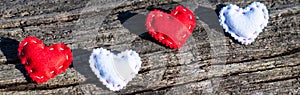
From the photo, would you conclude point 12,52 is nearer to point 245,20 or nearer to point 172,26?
point 172,26

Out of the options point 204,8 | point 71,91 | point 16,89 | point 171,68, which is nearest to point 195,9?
point 204,8

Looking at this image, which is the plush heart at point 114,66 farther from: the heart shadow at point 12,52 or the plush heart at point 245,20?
the plush heart at point 245,20

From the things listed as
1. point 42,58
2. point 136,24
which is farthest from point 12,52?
point 136,24

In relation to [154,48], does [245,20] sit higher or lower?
higher

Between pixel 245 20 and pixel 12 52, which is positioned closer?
pixel 12 52

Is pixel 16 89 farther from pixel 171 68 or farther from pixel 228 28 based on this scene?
pixel 228 28
